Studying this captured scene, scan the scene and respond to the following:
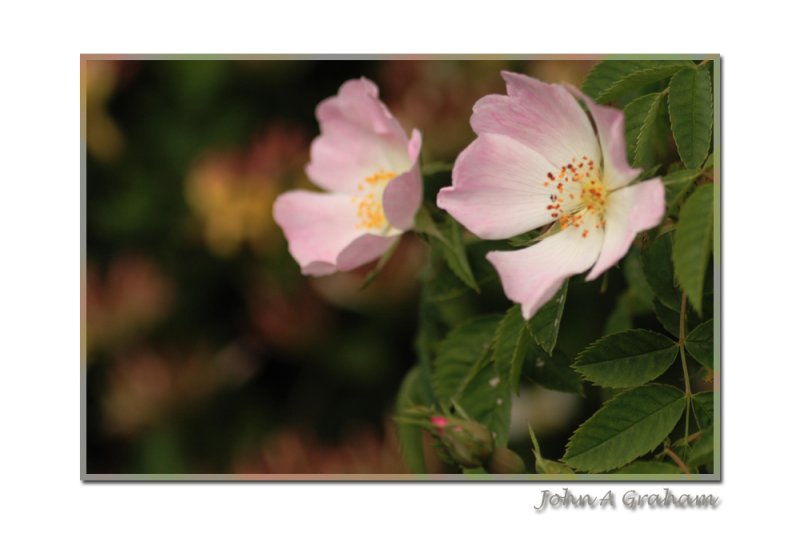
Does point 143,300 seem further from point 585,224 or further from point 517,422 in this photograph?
point 585,224

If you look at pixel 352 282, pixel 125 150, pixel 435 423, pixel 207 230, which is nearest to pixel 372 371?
pixel 352 282

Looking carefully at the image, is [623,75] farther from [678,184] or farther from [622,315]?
[622,315]

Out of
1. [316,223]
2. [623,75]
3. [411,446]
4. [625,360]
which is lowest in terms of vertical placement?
[411,446]

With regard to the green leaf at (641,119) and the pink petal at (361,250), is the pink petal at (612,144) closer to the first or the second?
the green leaf at (641,119)

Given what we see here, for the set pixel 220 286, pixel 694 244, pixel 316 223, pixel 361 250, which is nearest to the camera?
pixel 694 244

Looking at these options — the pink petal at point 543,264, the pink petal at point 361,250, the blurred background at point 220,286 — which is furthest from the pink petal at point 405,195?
the blurred background at point 220,286

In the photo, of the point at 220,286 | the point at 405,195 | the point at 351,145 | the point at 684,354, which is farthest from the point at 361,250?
the point at 220,286
